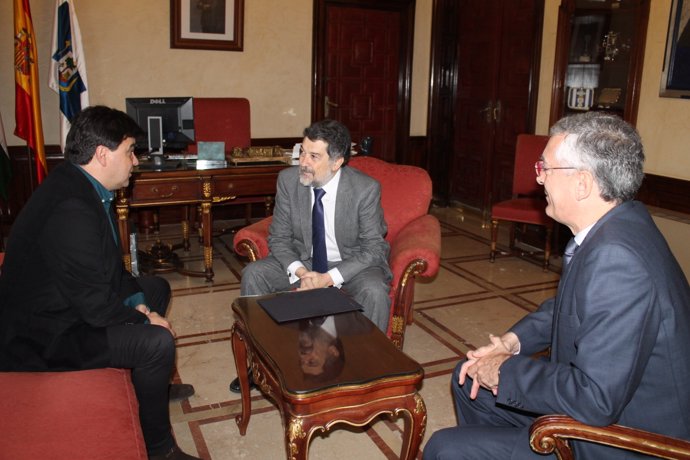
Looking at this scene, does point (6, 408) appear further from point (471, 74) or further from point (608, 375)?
point (471, 74)

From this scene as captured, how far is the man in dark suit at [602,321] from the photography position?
1408 mm

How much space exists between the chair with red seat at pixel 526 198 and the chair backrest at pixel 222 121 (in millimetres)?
2145

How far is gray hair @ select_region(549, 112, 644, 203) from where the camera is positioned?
153 cm

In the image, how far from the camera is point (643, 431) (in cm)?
144

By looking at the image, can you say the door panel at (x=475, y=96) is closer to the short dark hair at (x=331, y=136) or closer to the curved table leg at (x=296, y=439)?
the short dark hair at (x=331, y=136)

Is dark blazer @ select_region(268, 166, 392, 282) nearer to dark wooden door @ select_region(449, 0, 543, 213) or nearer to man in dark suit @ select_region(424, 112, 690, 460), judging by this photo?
man in dark suit @ select_region(424, 112, 690, 460)

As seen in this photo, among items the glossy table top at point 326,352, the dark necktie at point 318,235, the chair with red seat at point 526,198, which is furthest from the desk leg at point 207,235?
the chair with red seat at point 526,198

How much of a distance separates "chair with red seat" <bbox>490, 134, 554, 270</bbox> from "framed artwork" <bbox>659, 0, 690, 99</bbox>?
0.92m

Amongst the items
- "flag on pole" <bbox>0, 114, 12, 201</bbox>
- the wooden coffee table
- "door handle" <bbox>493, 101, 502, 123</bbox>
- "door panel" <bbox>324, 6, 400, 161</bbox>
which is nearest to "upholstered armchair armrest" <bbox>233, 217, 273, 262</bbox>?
the wooden coffee table

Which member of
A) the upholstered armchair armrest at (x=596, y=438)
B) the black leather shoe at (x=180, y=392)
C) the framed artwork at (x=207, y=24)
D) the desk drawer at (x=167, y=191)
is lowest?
the black leather shoe at (x=180, y=392)

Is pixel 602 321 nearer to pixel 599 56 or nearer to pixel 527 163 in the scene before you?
pixel 527 163

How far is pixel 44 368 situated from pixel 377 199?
1.58 meters

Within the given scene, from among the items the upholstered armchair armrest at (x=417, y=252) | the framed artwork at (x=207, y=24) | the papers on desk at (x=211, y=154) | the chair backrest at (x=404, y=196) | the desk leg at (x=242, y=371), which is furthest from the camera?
the framed artwork at (x=207, y=24)

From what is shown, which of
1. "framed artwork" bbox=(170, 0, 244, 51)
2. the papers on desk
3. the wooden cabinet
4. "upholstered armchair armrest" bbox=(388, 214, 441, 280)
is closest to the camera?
"upholstered armchair armrest" bbox=(388, 214, 441, 280)
